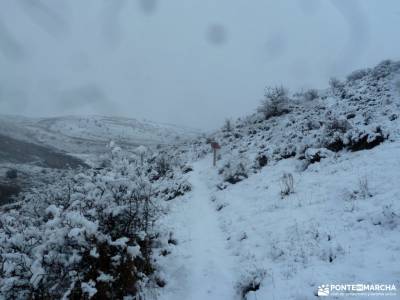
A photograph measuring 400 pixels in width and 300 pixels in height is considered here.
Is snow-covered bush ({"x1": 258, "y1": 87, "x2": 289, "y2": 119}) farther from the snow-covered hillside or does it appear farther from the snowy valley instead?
the snow-covered hillside

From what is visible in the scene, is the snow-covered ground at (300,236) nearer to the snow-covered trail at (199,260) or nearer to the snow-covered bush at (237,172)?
the snow-covered trail at (199,260)

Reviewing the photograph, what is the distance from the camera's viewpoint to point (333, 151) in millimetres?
12242

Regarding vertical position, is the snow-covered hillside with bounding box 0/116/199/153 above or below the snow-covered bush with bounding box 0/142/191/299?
above

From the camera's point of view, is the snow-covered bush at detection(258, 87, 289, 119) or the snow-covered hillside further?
the snow-covered hillside

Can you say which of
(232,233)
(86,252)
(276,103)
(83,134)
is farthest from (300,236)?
(83,134)

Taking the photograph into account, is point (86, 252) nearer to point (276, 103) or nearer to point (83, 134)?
point (276, 103)

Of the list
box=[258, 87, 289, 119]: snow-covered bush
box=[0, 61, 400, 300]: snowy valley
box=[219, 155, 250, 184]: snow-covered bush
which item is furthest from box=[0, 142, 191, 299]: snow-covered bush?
box=[258, 87, 289, 119]: snow-covered bush

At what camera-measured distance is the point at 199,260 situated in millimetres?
7152

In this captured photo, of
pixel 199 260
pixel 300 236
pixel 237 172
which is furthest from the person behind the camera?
pixel 237 172

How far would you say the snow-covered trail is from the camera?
6.02 meters

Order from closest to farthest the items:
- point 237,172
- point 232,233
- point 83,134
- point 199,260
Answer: point 199,260 → point 232,233 → point 237,172 → point 83,134

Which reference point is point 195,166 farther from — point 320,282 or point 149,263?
point 320,282

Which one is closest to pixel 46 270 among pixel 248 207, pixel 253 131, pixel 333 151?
pixel 248 207

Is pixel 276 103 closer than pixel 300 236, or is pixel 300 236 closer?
pixel 300 236
